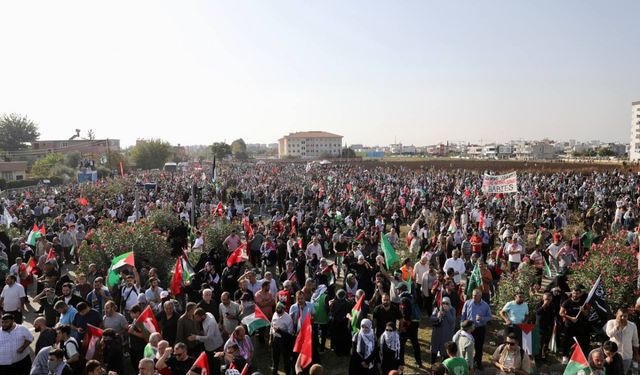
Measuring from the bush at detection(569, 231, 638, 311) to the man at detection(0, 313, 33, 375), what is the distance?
8.68m

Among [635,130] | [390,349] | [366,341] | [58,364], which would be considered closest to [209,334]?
[58,364]

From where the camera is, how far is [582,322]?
7.24 metres

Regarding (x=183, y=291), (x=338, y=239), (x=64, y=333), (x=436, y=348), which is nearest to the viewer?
(x=64, y=333)

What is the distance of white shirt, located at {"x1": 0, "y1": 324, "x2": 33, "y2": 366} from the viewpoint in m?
6.02

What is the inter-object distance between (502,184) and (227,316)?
1529 cm

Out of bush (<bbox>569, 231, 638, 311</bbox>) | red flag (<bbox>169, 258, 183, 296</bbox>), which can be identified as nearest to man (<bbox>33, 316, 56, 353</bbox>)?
red flag (<bbox>169, 258, 183, 296</bbox>)

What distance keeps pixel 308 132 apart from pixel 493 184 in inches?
6022

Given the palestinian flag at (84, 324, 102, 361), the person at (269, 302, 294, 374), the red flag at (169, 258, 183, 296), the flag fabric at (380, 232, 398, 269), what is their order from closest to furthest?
the palestinian flag at (84, 324, 102, 361), the person at (269, 302, 294, 374), the red flag at (169, 258, 183, 296), the flag fabric at (380, 232, 398, 269)

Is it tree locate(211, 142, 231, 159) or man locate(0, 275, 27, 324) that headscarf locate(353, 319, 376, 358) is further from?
tree locate(211, 142, 231, 159)

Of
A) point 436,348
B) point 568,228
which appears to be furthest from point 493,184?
point 436,348

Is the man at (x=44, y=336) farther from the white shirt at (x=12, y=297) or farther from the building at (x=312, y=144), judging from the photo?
the building at (x=312, y=144)

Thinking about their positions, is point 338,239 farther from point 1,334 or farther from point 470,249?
point 1,334

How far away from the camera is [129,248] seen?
10.9m

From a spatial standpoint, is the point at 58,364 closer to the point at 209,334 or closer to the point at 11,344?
the point at 11,344
